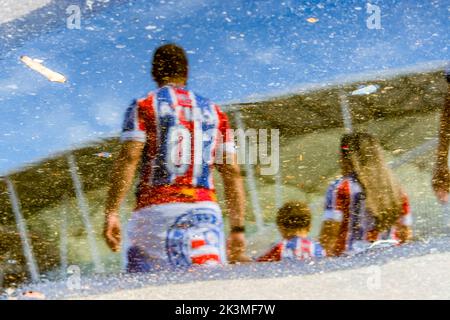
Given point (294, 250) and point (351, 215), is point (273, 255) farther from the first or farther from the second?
point (351, 215)

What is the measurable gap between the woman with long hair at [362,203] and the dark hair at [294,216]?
1.5 inches

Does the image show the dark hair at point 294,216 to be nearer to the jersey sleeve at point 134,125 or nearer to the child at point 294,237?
the child at point 294,237

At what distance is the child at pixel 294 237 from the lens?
778 millimetres

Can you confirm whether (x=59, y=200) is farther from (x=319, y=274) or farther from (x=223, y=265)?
(x=319, y=274)

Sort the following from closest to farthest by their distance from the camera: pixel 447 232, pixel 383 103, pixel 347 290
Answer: pixel 347 290 < pixel 447 232 < pixel 383 103

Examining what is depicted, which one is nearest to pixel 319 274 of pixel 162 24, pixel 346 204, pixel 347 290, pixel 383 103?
pixel 347 290

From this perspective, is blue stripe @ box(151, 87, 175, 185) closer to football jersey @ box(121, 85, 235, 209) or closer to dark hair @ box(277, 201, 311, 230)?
football jersey @ box(121, 85, 235, 209)

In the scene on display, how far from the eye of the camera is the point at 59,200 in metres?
0.91

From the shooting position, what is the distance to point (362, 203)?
0.84 meters

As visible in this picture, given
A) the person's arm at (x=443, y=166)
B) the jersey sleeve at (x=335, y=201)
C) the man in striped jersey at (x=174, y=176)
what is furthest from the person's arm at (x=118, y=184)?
the person's arm at (x=443, y=166)

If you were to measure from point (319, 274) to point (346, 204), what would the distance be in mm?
199

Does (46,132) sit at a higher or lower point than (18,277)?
higher

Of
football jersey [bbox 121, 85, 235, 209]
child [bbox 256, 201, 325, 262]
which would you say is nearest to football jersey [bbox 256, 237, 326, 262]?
child [bbox 256, 201, 325, 262]

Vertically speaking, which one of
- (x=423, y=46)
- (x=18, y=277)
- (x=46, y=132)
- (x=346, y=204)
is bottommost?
(x=18, y=277)
